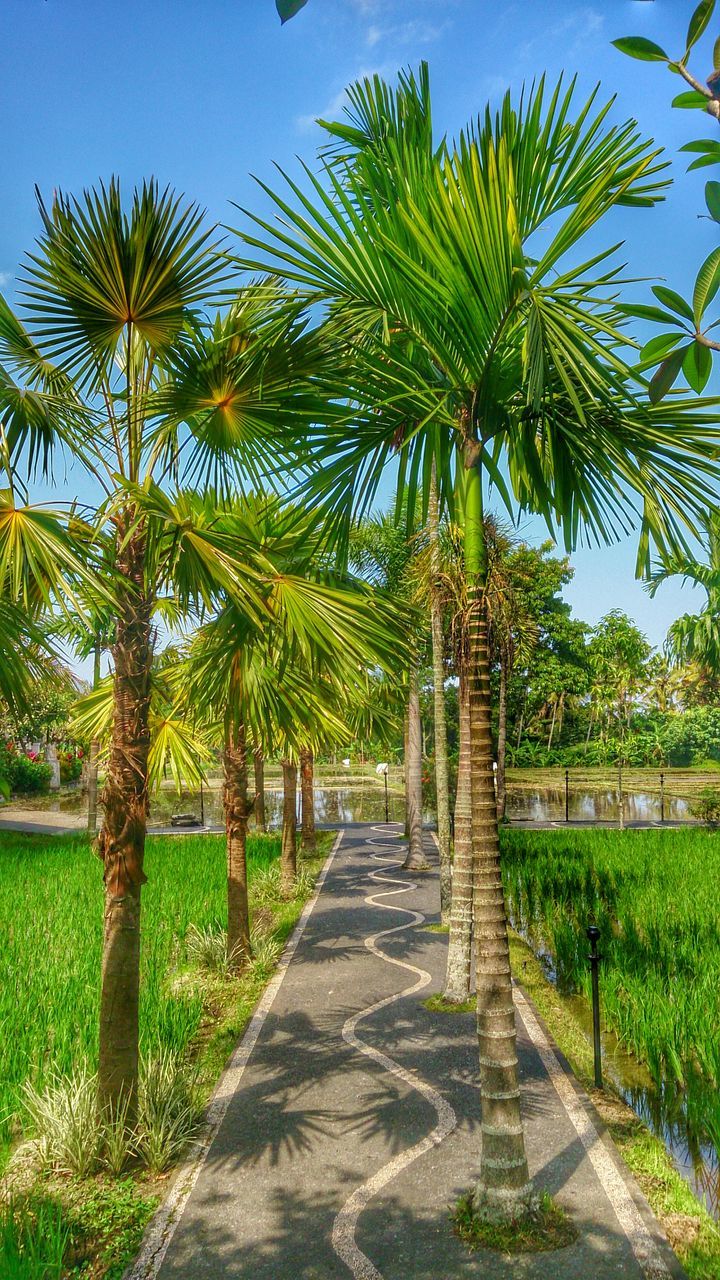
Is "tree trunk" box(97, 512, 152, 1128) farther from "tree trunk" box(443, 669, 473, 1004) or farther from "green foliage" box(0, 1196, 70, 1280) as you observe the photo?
"tree trunk" box(443, 669, 473, 1004)

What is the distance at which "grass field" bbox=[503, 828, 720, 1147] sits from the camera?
6.69 m

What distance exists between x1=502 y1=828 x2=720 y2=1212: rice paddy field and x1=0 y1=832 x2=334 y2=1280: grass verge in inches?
135

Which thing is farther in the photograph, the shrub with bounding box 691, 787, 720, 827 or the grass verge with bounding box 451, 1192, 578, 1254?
the shrub with bounding box 691, 787, 720, 827

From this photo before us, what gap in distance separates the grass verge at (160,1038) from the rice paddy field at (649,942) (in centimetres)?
343

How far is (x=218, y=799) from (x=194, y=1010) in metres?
33.3

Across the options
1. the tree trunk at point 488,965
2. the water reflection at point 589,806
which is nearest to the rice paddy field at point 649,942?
the tree trunk at point 488,965

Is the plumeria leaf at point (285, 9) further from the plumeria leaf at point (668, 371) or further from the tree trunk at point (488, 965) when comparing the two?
the tree trunk at point (488, 965)

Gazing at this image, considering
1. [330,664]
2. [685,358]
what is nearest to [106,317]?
[330,664]

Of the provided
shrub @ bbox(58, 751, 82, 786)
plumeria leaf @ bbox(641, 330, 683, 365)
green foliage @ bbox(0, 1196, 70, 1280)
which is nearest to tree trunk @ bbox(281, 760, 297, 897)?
green foliage @ bbox(0, 1196, 70, 1280)

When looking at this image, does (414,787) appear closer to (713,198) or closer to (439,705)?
(439,705)

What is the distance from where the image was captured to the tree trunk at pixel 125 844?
5.63 meters

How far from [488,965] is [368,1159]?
1718 mm

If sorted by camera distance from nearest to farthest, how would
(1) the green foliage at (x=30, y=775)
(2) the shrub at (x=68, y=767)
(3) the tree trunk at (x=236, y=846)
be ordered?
(3) the tree trunk at (x=236, y=846) < (1) the green foliage at (x=30, y=775) < (2) the shrub at (x=68, y=767)

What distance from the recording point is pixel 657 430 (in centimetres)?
471
